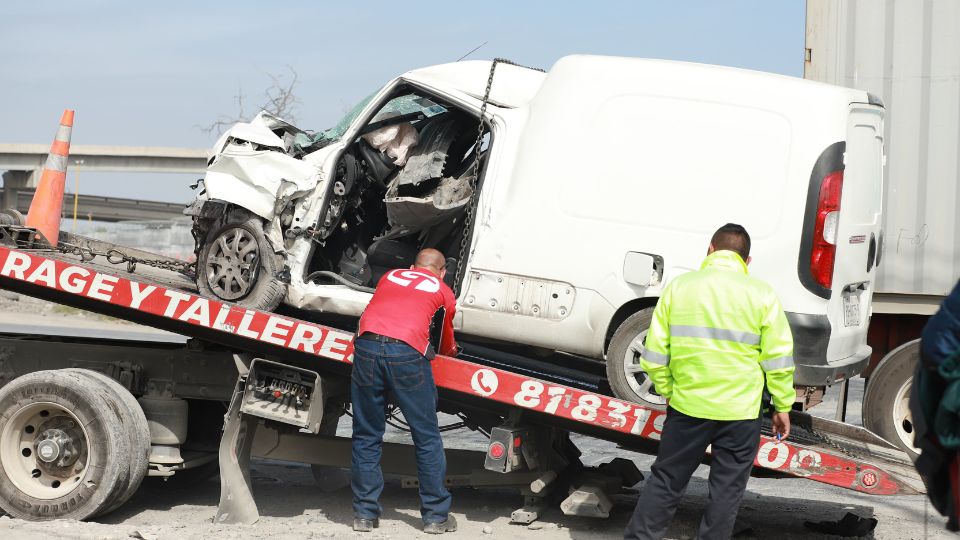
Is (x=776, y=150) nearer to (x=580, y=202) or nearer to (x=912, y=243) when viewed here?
(x=580, y=202)

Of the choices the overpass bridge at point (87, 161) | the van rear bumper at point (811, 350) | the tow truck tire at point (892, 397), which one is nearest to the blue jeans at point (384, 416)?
the van rear bumper at point (811, 350)

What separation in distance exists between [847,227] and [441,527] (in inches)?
99.8

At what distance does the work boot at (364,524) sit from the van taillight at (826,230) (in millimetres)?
2537

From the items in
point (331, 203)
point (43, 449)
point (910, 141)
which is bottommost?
point (43, 449)

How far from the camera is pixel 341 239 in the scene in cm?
646

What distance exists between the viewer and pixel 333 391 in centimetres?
620

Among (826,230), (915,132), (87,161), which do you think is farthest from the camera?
(87,161)

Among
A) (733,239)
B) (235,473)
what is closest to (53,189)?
(235,473)

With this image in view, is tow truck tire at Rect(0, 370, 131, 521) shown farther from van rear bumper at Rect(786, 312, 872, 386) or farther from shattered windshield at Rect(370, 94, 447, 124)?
van rear bumper at Rect(786, 312, 872, 386)

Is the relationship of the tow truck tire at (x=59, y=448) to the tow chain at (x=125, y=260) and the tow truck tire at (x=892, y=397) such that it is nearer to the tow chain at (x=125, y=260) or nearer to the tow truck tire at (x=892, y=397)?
the tow chain at (x=125, y=260)

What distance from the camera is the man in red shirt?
5.64 metres

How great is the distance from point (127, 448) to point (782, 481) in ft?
14.9

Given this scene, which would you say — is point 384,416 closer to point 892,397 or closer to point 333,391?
point 333,391

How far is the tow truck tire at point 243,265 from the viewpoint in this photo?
234 inches
